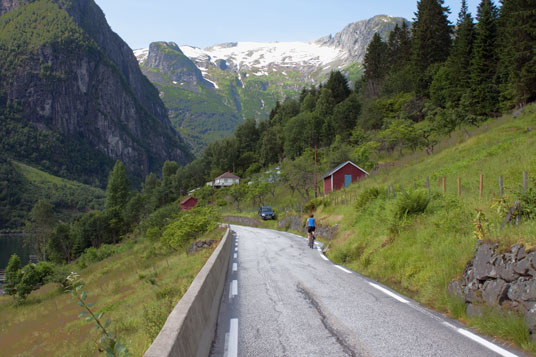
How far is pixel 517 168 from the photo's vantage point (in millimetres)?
12766

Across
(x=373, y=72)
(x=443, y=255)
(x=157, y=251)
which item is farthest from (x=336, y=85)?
(x=443, y=255)

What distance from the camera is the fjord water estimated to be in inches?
3886

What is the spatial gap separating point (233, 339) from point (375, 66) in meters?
93.8

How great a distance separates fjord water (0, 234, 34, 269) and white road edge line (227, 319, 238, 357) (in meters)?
105

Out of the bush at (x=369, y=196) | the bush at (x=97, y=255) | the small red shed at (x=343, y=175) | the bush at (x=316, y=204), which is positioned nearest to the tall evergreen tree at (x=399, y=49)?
the small red shed at (x=343, y=175)

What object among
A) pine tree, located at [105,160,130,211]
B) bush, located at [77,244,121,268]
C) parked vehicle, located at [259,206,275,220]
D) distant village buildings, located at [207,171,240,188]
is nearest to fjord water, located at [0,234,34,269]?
pine tree, located at [105,160,130,211]

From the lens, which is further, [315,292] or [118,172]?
[118,172]

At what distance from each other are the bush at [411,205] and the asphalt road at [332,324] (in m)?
3.25

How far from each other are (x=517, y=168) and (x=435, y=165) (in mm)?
14362

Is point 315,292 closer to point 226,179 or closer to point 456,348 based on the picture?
point 456,348

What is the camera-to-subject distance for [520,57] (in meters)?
39.7

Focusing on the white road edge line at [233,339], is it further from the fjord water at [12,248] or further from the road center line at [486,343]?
the fjord water at [12,248]

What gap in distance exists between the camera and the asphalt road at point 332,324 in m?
4.99

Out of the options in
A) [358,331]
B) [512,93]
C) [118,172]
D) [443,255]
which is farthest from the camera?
[118,172]
